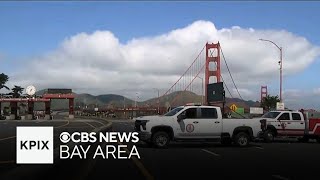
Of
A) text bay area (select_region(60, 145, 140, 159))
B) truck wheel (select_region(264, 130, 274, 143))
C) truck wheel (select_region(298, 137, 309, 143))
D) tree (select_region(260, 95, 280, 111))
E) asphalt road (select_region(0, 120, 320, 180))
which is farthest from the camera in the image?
tree (select_region(260, 95, 280, 111))

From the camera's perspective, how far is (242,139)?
25.4 metres

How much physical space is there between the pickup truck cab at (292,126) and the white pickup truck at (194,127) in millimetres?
5027

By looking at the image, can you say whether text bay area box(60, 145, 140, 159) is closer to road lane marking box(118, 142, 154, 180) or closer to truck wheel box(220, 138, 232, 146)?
road lane marking box(118, 142, 154, 180)

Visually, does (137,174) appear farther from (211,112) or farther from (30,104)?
(30,104)

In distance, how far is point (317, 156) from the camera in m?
21.4

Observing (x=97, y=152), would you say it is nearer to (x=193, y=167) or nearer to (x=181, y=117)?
(x=193, y=167)

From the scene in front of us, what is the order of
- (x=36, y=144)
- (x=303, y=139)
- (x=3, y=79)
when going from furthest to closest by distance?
1. (x=3, y=79)
2. (x=303, y=139)
3. (x=36, y=144)

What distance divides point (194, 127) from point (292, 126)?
8748 millimetres

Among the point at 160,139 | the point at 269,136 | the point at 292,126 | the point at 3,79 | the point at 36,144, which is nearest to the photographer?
the point at 36,144

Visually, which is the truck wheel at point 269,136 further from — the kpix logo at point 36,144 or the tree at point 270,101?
the tree at point 270,101

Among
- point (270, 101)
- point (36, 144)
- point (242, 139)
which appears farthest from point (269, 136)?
point (270, 101)

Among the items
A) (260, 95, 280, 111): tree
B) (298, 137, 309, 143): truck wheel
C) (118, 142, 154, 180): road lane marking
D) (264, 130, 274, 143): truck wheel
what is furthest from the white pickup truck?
(260, 95, 280, 111): tree

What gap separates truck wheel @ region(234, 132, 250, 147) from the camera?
25359 millimetres

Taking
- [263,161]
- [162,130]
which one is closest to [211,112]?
[162,130]
